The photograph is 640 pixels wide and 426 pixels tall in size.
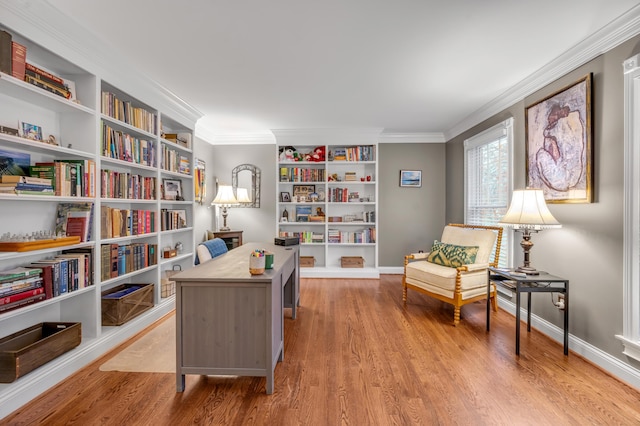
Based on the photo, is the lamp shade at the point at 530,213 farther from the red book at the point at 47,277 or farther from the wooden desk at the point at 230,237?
the wooden desk at the point at 230,237

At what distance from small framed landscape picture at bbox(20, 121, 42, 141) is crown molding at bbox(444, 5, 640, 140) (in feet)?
Result: 14.1

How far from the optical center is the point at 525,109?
329 centimetres

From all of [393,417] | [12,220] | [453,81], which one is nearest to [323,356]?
[393,417]

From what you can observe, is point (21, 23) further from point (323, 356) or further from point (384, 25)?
point (323, 356)

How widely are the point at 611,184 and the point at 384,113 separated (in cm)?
272

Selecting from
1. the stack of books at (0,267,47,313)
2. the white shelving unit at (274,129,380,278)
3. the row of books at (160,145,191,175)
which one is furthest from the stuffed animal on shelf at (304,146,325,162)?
the stack of books at (0,267,47,313)

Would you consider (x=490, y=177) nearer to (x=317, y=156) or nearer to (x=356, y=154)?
(x=356, y=154)

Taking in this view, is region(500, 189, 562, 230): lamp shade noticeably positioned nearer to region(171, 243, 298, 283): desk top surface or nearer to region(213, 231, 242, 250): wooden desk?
region(171, 243, 298, 283): desk top surface

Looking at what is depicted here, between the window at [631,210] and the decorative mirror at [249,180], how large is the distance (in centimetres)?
478

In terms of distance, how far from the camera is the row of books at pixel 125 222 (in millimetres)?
2645

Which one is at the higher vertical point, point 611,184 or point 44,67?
point 44,67

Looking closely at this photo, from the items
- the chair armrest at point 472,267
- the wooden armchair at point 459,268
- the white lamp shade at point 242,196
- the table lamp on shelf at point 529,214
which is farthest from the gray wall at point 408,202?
the table lamp on shelf at point 529,214

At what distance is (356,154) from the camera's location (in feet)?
17.6

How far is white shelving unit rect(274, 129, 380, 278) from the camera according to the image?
17.4 ft
